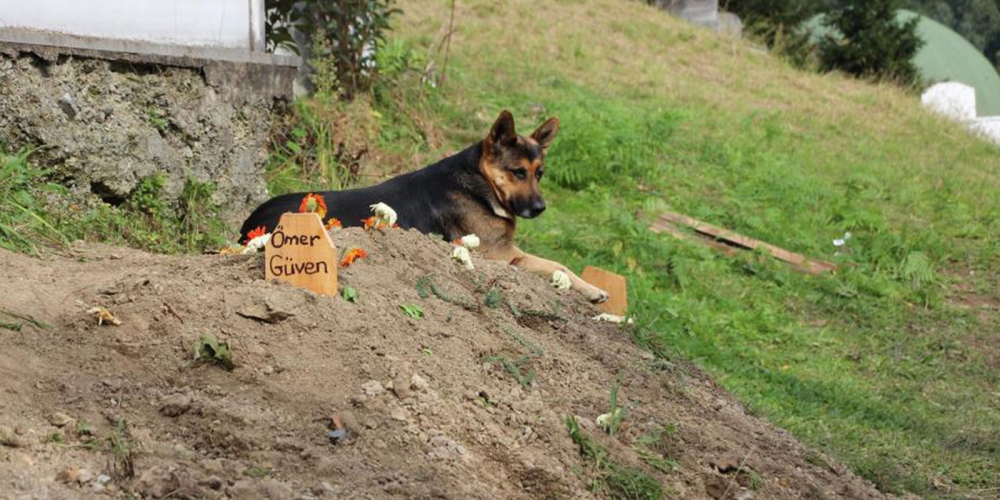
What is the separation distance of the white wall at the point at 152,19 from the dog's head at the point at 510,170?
231 cm

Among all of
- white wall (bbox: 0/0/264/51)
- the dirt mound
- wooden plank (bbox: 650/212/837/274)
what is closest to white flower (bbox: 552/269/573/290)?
the dirt mound

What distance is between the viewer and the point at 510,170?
787 cm

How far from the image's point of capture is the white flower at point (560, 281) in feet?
22.2

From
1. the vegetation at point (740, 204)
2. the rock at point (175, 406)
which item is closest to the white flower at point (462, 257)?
the vegetation at point (740, 204)

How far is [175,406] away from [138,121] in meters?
4.41

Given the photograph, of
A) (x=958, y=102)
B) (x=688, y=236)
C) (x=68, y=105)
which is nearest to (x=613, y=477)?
(x=68, y=105)

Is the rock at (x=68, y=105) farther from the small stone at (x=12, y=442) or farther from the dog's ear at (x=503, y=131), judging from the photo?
the small stone at (x=12, y=442)

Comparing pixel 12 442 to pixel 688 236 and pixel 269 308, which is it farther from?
pixel 688 236

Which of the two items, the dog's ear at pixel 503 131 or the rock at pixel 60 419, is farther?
the dog's ear at pixel 503 131

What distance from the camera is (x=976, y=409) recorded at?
8414 millimetres

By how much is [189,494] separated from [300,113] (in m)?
7.39

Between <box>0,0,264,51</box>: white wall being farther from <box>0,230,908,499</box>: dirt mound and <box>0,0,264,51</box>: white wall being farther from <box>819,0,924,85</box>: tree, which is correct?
<box>819,0,924,85</box>: tree

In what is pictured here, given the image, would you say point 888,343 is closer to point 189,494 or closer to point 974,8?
point 189,494

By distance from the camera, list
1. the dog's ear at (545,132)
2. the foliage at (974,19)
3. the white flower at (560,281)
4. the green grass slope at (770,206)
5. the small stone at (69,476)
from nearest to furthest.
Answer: the small stone at (69,476)
the white flower at (560,281)
the green grass slope at (770,206)
the dog's ear at (545,132)
the foliage at (974,19)
